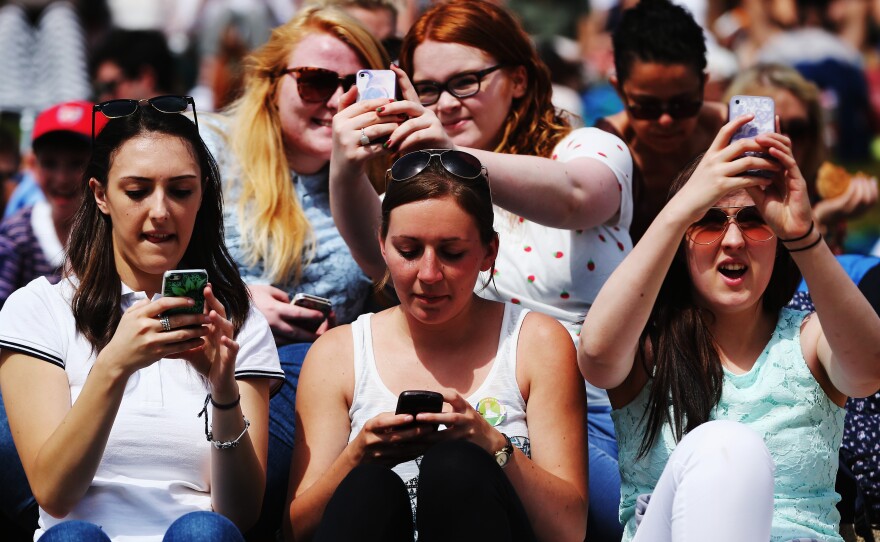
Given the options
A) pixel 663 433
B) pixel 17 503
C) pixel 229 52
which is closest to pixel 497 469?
pixel 663 433

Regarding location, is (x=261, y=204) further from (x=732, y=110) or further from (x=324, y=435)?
(x=732, y=110)

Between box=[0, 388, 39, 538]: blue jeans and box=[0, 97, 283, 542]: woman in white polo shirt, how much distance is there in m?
0.32

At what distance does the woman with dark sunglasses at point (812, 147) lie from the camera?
5059 mm

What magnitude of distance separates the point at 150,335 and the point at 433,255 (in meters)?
0.72

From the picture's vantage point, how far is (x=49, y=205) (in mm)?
4781

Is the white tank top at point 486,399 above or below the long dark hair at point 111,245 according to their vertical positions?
below

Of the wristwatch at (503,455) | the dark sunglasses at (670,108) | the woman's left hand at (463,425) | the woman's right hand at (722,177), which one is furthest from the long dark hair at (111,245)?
the dark sunglasses at (670,108)

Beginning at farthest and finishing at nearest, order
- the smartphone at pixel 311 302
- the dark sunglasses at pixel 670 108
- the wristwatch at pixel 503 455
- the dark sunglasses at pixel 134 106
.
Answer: the dark sunglasses at pixel 670 108
the smartphone at pixel 311 302
the dark sunglasses at pixel 134 106
the wristwatch at pixel 503 455

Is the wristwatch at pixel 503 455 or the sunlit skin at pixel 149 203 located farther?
the sunlit skin at pixel 149 203

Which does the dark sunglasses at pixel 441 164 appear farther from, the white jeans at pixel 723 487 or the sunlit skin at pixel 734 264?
the white jeans at pixel 723 487

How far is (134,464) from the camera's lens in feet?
9.50

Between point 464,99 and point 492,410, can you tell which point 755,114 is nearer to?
point 492,410

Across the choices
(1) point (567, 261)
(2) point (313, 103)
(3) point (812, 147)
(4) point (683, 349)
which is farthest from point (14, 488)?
(3) point (812, 147)

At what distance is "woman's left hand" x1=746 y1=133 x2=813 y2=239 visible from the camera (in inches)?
107
